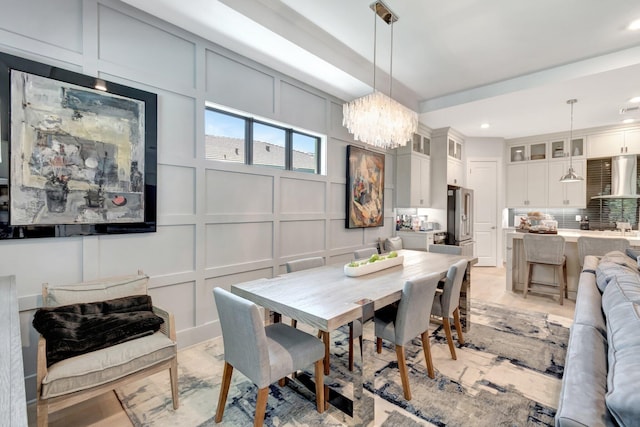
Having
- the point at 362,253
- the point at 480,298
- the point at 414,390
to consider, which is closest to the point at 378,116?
the point at 362,253

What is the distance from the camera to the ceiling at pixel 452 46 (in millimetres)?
2648

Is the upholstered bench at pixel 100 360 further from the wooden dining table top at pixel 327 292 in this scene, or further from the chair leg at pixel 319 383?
the chair leg at pixel 319 383

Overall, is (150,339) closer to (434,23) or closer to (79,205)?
(79,205)

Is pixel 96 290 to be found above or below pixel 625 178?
below

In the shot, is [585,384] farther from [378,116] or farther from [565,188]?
[565,188]

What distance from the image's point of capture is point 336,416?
189 cm

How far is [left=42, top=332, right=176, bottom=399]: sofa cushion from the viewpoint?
1.56 metres

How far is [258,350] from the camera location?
1.54 metres

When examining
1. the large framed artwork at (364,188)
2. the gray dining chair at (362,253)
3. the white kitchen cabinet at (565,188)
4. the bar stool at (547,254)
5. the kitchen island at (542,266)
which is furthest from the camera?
the white kitchen cabinet at (565,188)

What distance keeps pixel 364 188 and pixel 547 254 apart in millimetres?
2644

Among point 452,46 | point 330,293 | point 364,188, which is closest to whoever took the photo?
point 330,293

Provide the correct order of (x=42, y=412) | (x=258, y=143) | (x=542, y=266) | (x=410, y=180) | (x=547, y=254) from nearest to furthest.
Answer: (x=42, y=412)
(x=258, y=143)
(x=547, y=254)
(x=542, y=266)
(x=410, y=180)

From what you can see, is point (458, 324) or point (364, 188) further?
point (364, 188)

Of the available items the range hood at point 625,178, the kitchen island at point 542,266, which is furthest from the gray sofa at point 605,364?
the range hood at point 625,178
